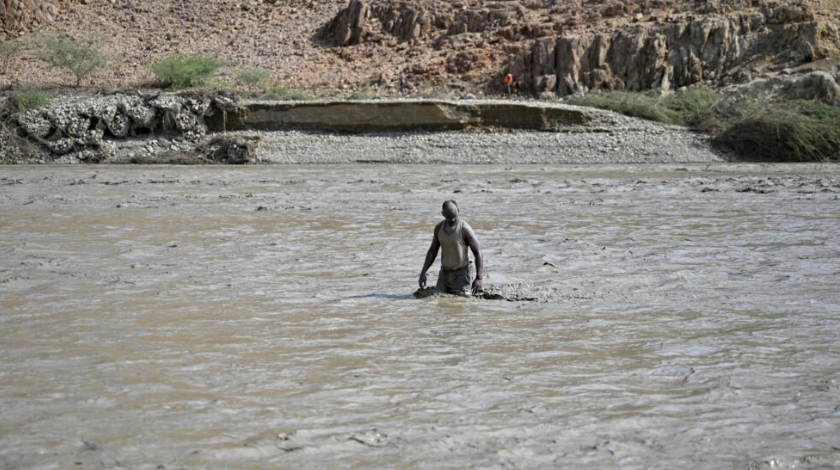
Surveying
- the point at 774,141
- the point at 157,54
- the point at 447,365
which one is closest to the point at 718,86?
the point at 774,141

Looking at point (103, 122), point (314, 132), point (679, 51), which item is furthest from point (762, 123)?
point (103, 122)

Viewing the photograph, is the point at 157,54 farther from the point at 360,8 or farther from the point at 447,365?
the point at 447,365

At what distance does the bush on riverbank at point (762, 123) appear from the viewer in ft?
84.3

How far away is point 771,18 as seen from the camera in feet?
108

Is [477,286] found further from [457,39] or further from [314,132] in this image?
[457,39]

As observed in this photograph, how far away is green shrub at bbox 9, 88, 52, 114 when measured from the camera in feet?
92.9

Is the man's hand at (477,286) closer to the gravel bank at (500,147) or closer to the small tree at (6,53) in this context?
the gravel bank at (500,147)

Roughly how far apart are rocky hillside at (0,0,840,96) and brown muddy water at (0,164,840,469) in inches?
733

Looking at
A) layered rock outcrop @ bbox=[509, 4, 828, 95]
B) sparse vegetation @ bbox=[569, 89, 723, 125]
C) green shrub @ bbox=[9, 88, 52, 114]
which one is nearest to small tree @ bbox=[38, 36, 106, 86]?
green shrub @ bbox=[9, 88, 52, 114]

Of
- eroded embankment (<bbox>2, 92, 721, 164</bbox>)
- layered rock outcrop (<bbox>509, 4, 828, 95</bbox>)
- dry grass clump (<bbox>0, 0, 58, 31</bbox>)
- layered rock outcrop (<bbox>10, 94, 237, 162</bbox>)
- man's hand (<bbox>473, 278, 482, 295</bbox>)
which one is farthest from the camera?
dry grass clump (<bbox>0, 0, 58, 31</bbox>)

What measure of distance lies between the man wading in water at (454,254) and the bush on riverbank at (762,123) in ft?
63.6

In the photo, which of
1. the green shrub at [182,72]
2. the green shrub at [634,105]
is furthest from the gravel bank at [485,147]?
the green shrub at [182,72]

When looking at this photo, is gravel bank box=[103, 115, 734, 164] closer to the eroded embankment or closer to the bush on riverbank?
the eroded embankment

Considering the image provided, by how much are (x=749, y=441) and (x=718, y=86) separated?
94.0 ft
